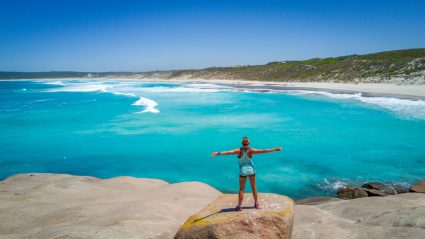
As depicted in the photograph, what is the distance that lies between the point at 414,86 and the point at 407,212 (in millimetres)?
46448

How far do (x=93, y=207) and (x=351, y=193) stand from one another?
8.60 metres

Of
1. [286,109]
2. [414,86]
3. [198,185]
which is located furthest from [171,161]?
[414,86]

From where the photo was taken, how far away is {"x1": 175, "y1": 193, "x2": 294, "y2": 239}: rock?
5797 mm

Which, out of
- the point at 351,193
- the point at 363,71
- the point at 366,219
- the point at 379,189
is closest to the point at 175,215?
the point at 366,219

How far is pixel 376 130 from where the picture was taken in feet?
78.3

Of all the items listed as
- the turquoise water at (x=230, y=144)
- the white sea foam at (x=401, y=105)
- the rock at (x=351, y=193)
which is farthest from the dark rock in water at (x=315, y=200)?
the white sea foam at (x=401, y=105)

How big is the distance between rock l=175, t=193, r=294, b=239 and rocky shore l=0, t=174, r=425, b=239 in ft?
0.06

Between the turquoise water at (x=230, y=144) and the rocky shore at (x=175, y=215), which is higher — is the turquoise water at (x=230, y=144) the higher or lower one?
the lower one

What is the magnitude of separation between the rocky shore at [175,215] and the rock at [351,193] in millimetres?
1006

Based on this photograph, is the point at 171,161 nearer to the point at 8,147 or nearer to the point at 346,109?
the point at 8,147

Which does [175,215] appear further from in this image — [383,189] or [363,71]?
[363,71]

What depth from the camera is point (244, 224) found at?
19.2 feet

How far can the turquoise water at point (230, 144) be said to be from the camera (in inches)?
589

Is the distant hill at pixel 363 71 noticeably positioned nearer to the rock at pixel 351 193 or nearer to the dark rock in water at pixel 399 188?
the dark rock in water at pixel 399 188
